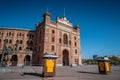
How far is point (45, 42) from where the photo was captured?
35656 mm

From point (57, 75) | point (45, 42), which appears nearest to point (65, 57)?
point (45, 42)

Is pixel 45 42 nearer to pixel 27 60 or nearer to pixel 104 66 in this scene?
pixel 27 60

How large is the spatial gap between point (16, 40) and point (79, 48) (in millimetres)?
26041

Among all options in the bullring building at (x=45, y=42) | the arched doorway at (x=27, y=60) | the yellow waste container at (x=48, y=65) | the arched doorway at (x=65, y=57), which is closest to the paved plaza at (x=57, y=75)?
the yellow waste container at (x=48, y=65)

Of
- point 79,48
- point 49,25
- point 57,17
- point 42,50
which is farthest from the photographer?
point 79,48

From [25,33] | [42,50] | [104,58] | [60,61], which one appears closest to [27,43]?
[25,33]

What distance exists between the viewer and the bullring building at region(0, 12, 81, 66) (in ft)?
121

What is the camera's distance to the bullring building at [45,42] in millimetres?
36938

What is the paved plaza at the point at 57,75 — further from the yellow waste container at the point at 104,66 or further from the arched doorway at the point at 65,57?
the arched doorway at the point at 65,57

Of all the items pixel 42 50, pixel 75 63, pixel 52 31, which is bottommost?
pixel 75 63

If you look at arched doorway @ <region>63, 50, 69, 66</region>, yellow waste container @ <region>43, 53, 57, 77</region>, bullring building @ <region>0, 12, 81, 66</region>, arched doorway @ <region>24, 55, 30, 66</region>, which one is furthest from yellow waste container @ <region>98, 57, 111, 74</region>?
arched doorway @ <region>24, 55, 30, 66</region>

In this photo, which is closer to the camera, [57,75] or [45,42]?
[57,75]

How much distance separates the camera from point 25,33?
145 feet

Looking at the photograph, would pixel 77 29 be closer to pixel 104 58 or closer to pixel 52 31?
pixel 52 31
